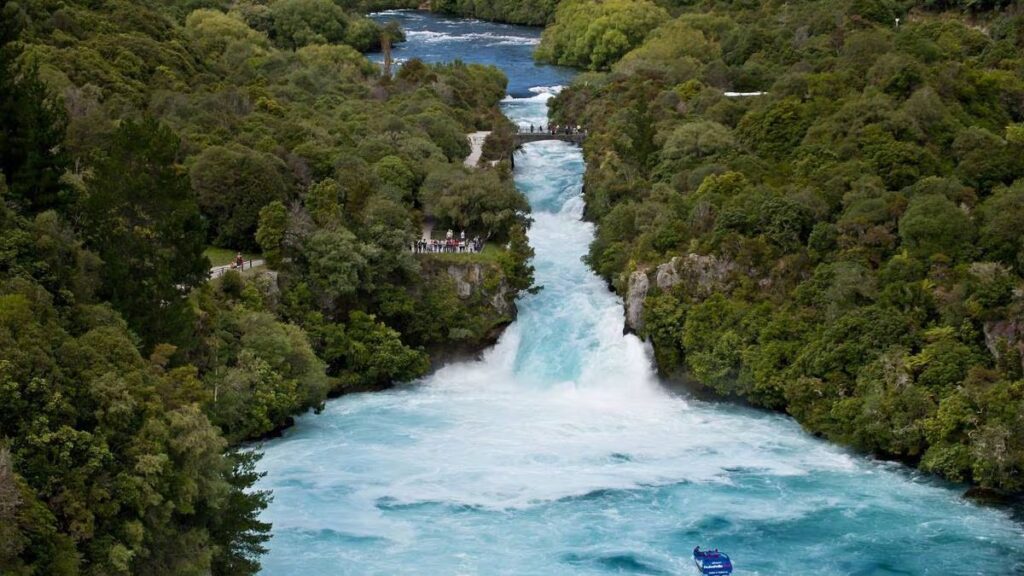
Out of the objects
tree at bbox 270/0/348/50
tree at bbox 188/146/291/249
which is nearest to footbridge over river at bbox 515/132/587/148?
tree at bbox 188/146/291/249

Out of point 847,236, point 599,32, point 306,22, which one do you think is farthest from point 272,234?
point 306,22

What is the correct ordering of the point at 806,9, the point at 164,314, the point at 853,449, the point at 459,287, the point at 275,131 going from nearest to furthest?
the point at 164,314
the point at 853,449
the point at 459,287
the point at 275,131
the point at 806,9

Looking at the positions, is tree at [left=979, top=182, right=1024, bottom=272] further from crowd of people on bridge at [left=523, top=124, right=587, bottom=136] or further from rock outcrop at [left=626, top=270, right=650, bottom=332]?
crowd of people on bridge at [left=523, top=124, right=587, bottom=136]

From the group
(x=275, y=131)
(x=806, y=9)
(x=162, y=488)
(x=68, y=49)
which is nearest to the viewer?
(x=162, y=488)

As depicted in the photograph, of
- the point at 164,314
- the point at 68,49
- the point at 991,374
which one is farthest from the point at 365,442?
the point at 68,49

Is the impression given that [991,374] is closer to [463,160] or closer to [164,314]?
[164,314]

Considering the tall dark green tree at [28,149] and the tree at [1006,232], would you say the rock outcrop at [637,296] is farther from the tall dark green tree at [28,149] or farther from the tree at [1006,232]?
the tall dark green tree at [28,149]
